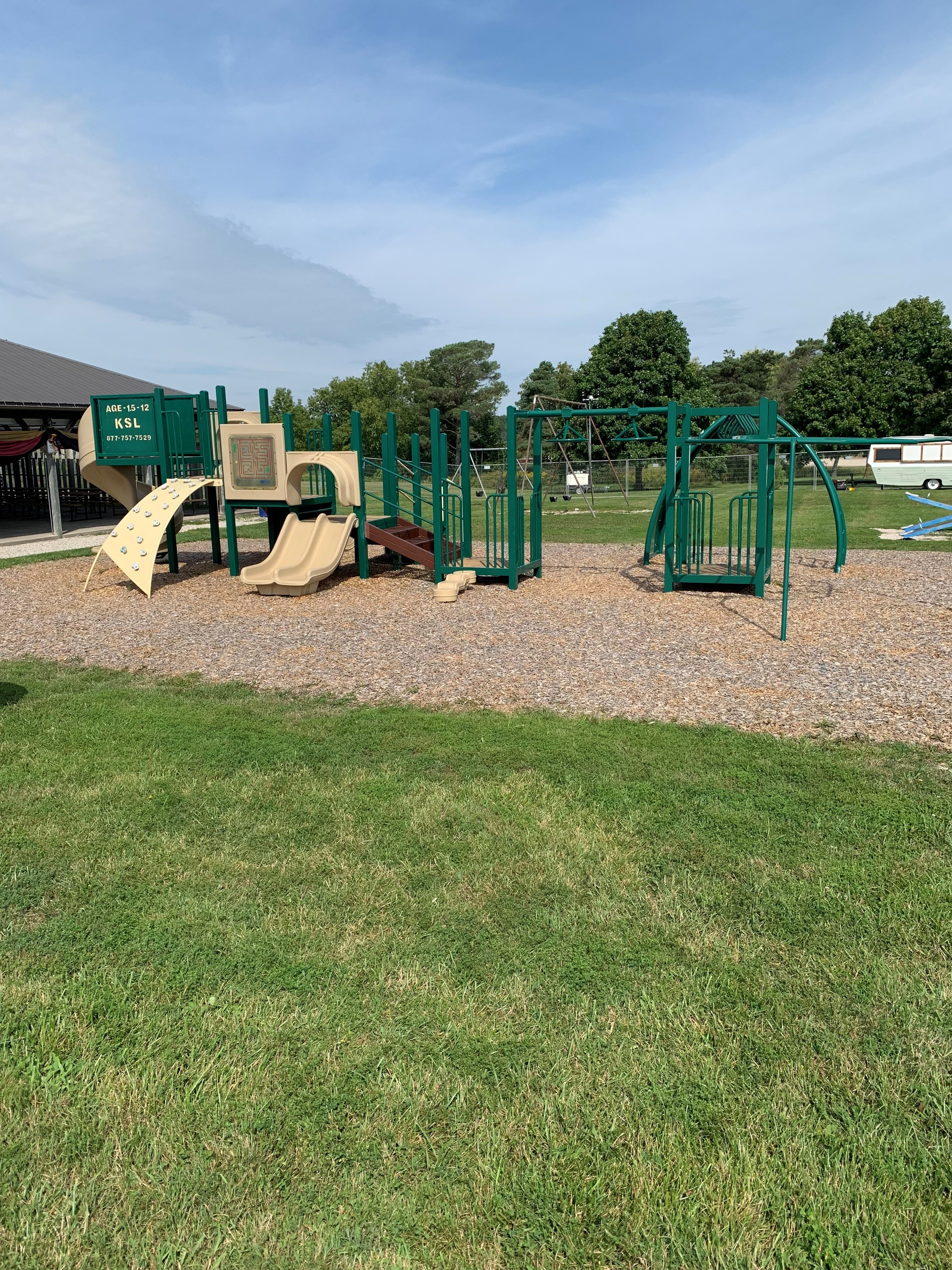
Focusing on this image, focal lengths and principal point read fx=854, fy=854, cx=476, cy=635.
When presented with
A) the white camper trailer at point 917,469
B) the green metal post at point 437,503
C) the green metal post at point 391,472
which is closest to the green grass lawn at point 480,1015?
the green metal post at point 437,503

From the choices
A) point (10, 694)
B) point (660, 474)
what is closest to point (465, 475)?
point (10, 694)

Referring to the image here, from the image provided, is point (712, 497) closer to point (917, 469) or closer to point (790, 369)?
point (917, 469)

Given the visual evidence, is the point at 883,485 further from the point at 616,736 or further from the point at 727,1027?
the point at 727,1027

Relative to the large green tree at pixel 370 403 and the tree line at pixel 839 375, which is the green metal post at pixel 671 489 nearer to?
the tree line at pixel 839 375

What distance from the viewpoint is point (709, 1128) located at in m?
2.42

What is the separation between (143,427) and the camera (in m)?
13.5

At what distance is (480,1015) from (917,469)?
121 ft

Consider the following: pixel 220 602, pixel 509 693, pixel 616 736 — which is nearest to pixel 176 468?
pixel 220 602

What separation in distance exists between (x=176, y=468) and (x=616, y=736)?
10.8 metres

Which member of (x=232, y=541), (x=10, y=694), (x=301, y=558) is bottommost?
(x=10, y=694)


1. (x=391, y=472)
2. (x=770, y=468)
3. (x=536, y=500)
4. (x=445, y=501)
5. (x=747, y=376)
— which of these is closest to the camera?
(x=770, y=468)

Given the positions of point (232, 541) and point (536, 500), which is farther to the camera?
point (232, 541)

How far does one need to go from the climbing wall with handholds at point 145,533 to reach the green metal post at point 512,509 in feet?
14.5

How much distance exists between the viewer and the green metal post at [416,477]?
13.0 metres
